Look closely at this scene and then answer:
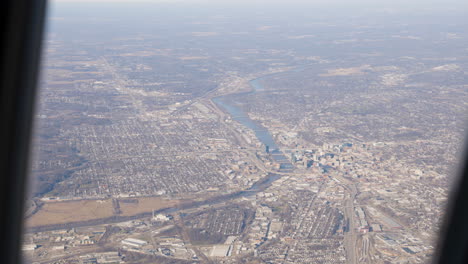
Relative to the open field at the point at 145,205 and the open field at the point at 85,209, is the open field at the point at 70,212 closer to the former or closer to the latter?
the open field at the point at 85,209

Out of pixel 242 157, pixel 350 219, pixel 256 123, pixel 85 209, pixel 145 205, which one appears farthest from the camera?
pixel 256 123

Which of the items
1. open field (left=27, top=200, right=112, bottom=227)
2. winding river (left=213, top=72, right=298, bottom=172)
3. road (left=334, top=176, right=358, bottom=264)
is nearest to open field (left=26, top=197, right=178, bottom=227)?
open field (left=27, top=200, right=112, bottom=227)

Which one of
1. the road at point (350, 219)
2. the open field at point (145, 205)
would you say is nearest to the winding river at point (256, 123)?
the road at point (350, 219)

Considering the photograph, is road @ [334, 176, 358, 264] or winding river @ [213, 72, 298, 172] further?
winding river @ [213, 72, 298, 172]

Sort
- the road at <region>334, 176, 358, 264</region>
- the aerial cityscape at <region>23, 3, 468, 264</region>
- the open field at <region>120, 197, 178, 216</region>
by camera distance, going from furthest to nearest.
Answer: the open field at <region>120, 197, 178, 216</region>, the aerial cityscape at <region>23, 3, 468, 264</region>, the road at <region>334, 176, 358, 264</region>

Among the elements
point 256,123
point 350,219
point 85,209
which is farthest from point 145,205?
point 256,123

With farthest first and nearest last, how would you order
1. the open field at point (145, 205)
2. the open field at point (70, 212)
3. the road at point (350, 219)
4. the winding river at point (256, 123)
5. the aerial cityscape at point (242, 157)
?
the winding river at point (256, 123) → the open field at point (145, 205) → the open field at point (70, 212) → the aerial cityscape at point (242, 157) → the road at point (350, 219)

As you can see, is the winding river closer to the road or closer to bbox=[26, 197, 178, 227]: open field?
the road

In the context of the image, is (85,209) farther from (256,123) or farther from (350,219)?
(256,123)
